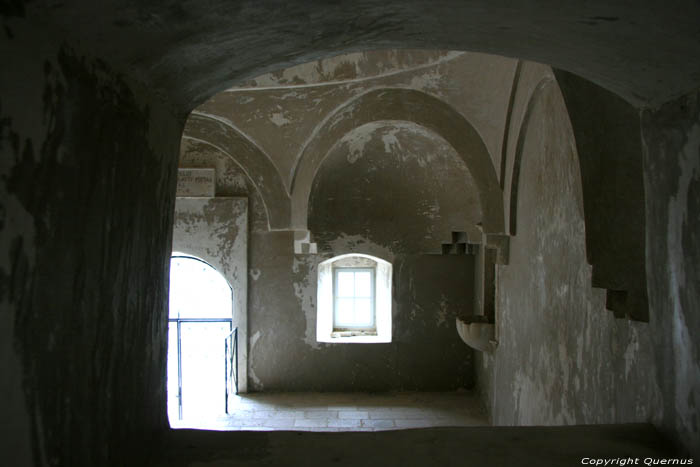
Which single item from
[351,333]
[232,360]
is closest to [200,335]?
[232,360]

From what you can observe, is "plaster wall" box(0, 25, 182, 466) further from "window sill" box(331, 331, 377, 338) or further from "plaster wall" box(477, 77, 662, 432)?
"window sill" box(331, 331, 377, 338)

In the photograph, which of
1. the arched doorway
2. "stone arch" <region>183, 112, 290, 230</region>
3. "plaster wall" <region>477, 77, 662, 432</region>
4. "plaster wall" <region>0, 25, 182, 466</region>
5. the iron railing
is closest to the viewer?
"plaster wall" <region>0, 25, 182, 466</region>

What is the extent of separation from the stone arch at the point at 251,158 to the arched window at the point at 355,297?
162 cm

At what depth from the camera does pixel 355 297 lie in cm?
912

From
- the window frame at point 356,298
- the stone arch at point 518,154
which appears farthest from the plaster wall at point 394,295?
the stone arch at point 518,154

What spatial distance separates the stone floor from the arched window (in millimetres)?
1146

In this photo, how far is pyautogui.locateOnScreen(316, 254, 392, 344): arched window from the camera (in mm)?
A: 8914

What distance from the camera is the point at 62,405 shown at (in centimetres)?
123

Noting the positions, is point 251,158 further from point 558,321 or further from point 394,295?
point 558,321

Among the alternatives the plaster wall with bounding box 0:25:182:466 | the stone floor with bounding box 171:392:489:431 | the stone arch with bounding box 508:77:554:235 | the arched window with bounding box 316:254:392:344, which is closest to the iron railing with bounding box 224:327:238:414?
the stone floor with bounding box 171:392:489:431

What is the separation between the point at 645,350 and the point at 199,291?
8.37 m

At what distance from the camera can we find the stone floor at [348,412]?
6.96 meters

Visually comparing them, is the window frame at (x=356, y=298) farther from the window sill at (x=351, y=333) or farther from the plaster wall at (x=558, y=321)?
the plaster wall at (x=558, y=321)

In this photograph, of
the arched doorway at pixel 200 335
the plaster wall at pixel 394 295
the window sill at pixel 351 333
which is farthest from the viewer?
the arched doorway at pixel 200 335
